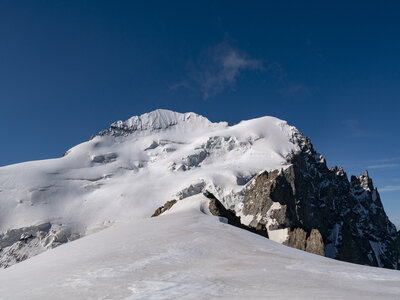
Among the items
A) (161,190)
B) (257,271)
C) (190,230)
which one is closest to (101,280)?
(257,271)

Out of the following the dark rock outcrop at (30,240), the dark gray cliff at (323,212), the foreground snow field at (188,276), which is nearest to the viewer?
the foreground snow field at (188,276)

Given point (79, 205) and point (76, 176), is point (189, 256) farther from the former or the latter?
point (76, 176)

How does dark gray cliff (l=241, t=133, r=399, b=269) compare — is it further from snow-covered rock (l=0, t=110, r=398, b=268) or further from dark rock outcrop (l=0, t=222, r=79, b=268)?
dark rock outcrop (l=0, t=222, r=79, b=268)

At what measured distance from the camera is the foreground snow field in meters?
7.38

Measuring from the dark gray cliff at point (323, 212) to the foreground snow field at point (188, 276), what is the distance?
71.8m

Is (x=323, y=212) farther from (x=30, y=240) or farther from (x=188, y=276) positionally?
(x=188, y=276)

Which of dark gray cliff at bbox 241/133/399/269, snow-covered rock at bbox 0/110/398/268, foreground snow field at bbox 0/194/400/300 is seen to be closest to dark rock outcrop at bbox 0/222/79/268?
snow-covered rock at bbox 0/110/398/268

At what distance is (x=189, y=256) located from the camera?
11.5m

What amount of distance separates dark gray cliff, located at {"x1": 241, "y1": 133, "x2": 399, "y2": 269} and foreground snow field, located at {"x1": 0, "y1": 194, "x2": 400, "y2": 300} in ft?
235

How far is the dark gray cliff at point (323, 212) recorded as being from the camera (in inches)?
4985

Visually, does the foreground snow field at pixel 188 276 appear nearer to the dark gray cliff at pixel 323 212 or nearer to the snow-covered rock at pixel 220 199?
the dark gray cliff at pixel 323 212

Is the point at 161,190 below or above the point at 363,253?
above

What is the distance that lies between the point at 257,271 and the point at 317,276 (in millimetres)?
1837

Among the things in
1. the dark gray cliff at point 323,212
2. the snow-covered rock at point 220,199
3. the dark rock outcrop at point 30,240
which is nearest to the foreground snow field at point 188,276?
the dark gray cliff at point 323,212
